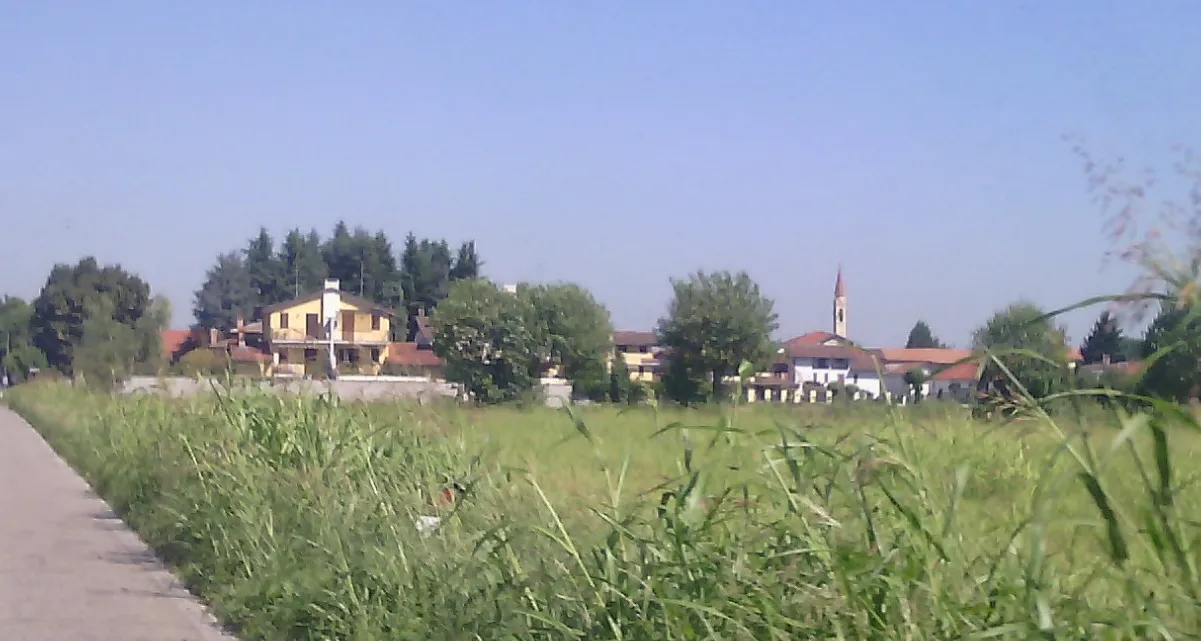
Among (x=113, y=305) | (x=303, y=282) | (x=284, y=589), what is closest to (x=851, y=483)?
(x=284, y=589)

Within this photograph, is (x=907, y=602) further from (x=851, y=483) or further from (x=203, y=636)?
(x=203, y=636)

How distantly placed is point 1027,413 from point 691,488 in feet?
3.94

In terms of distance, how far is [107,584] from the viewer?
32.9 ft

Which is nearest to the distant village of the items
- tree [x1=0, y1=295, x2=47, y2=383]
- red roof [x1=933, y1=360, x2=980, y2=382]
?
red roof [x1=933, y1=360, x2=980, y2=382]

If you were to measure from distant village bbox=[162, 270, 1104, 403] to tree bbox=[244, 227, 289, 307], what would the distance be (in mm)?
2929

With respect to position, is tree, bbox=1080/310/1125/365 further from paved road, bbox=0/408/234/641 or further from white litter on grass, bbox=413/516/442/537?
paved road, bbox=0/408/234/641

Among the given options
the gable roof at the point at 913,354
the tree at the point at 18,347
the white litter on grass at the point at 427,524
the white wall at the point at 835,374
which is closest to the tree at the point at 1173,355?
the white wall at the point at 835,374

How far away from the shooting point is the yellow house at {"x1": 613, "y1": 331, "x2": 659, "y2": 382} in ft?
148

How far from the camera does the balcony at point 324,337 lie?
23828mm

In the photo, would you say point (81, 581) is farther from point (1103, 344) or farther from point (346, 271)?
point (346, 271)

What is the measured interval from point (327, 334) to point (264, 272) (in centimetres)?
1897

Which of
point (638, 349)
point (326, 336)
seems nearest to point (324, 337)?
point (326, 336)

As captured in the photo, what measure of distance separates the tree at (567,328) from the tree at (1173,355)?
162ft

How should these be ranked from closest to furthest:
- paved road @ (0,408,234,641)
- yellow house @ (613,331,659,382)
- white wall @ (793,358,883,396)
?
white wall @ (793,358,883,396) → paved road @ (0,408,234,641) → yellow house @ (613,331,659,382)
